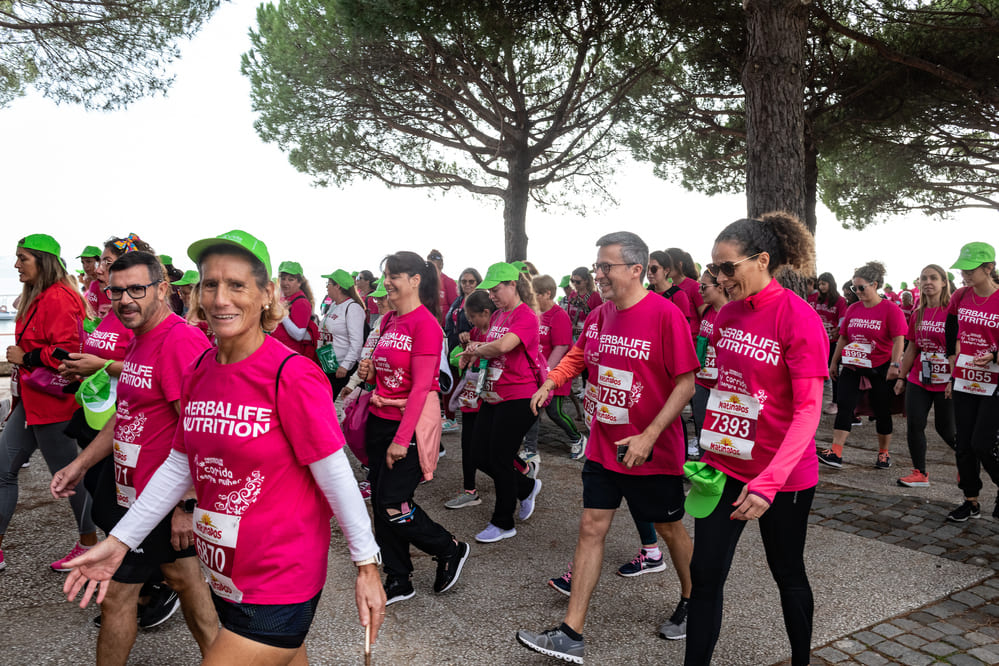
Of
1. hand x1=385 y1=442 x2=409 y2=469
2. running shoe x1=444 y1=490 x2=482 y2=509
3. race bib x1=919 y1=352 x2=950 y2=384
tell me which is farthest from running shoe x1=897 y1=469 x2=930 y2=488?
hand x1=385 y1=442 x2=409 y2=469

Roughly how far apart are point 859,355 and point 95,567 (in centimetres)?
716

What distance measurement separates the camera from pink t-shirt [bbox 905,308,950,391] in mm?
5980

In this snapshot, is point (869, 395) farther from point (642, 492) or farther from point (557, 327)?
point (642, 492)

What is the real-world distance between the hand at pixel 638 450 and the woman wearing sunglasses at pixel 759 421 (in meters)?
0.33

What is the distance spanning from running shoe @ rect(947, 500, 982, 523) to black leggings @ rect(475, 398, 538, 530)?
334 cm

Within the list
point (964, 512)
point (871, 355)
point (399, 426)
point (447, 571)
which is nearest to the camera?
point (399, 426)

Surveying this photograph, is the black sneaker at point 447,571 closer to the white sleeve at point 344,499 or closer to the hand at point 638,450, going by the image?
the hand at point 638,450

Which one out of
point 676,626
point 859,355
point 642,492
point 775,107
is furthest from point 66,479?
point 775,107

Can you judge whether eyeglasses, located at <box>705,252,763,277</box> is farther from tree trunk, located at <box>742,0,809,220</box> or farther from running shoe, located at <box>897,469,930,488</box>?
tree trunk, located at <box>742,0,809,220</box>

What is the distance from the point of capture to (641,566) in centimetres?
438

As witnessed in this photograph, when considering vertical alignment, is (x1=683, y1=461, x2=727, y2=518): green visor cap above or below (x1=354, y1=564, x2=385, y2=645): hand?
above

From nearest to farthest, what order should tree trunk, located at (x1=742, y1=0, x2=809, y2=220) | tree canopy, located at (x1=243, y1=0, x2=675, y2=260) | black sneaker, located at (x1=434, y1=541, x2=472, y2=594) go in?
black sneaker, located at (x1=434, y1=541, x2=472, y2=594) < tree trunk, located at (x1=742, y1=0, x2=809, y2=220) < tree canopy, located at (x1=243, y1=0, x2=675, y2=260)

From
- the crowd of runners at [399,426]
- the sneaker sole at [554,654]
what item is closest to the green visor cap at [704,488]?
the crowd of runners at [399,426]

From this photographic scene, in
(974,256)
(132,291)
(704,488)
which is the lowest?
(704,488)
